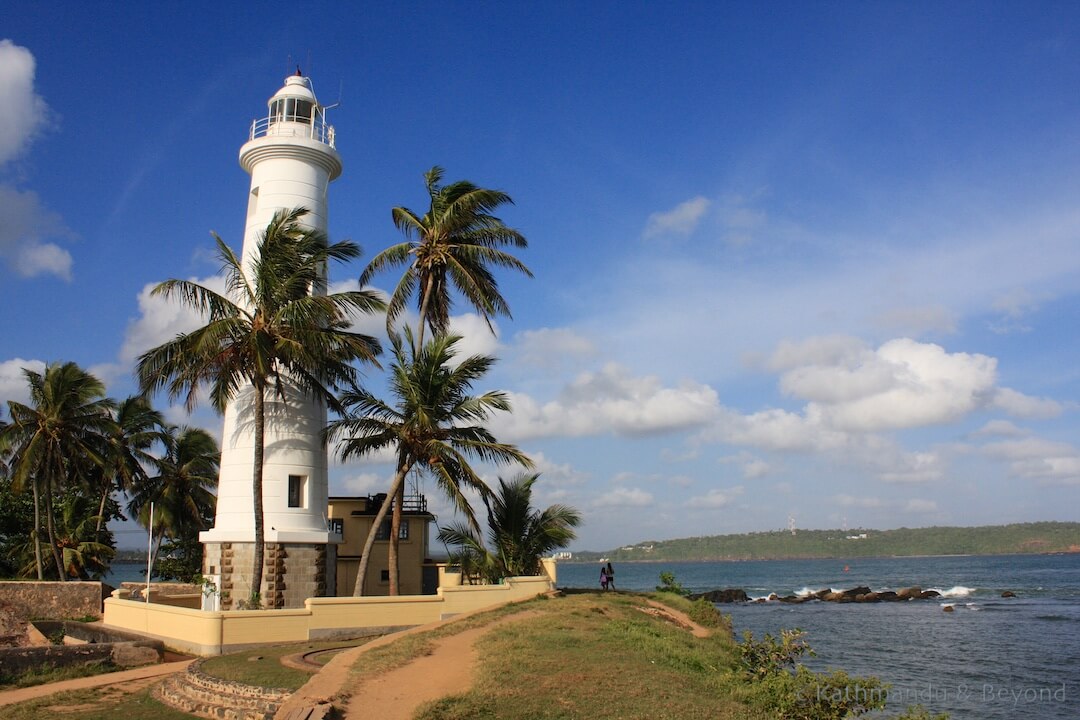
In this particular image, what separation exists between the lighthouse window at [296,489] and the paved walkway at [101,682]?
4933 mm

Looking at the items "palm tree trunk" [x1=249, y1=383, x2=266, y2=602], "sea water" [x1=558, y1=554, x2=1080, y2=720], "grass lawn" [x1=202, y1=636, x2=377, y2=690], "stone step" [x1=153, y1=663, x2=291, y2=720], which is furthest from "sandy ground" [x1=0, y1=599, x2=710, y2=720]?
"sea water" [x1=558, y1=554, x2=1080, y2=720]

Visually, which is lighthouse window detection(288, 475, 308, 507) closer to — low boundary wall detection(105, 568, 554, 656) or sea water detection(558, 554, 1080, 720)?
low boundary wall detection(105, 568, 554, 656)

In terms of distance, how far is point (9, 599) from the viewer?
24.8m

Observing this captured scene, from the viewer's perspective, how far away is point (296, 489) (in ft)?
69.4

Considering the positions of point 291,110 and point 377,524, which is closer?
point 377,524

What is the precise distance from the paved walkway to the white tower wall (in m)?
4.11

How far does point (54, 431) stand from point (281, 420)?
13.0 metres

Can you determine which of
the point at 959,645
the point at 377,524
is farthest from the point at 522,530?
the point at 959,645

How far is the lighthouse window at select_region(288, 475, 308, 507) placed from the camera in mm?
21000

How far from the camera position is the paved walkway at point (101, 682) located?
15031 millimetres

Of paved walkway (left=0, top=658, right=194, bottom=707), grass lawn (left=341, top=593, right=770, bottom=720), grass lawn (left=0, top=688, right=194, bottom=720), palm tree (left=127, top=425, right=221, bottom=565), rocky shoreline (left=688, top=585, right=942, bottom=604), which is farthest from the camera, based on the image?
rocky shoreline (left=688, top=585, right=942, bottom=604)

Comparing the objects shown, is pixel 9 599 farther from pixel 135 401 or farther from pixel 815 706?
pixel 815 706

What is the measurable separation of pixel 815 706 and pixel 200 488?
2925cm

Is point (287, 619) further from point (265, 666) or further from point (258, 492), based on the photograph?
point (258, 492)
